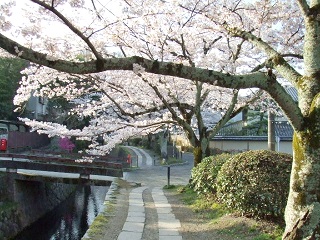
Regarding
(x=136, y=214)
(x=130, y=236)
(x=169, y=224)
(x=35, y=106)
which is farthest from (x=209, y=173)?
(x=35, y=106)

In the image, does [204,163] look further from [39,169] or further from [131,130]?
[39,169]

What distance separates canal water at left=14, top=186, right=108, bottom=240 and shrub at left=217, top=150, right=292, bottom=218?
770 centimetres

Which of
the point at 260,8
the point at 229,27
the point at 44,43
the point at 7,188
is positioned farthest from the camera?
the point at 7,188

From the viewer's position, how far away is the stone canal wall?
16312 mm

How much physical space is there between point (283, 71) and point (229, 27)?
2097 millimetres

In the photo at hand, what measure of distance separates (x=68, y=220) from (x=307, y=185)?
1661 cm

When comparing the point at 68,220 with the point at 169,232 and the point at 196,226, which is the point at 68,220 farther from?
the point at 169,232

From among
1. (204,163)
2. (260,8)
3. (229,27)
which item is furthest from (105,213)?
(260,8)

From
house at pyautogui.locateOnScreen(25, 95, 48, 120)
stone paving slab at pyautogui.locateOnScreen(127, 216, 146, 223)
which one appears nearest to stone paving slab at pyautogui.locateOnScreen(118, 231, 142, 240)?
stone paving slab at pyautogui.locateOnScreen(127, 216, 146, 223)

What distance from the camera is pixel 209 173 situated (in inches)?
416

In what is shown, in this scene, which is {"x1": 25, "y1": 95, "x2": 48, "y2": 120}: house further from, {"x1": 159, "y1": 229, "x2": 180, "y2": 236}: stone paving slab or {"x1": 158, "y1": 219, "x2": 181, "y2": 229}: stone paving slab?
{"x1": 159, "y1": 229, "x2": 180, "y2": 236}: stone paving slab

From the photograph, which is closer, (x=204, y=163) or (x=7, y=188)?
(x=204, y=163)

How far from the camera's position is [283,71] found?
5.50 metres

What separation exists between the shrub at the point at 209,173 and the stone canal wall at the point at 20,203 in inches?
354
